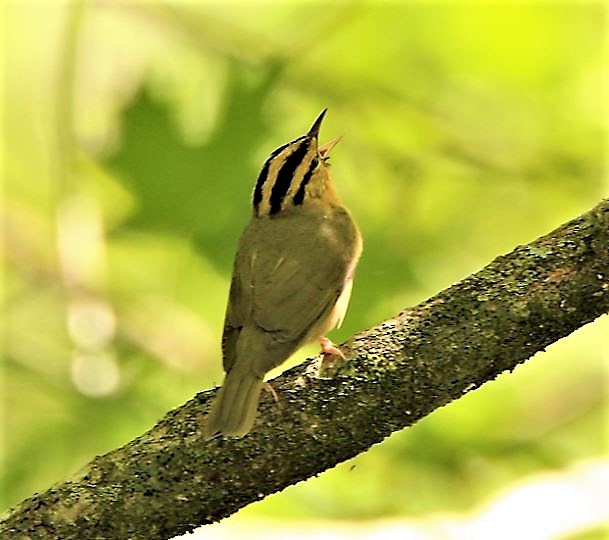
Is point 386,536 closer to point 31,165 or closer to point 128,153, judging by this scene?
point 128,153

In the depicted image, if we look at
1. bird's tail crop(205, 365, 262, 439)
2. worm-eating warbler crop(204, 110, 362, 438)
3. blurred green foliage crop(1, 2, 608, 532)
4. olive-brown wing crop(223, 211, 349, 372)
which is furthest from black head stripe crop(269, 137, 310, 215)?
bird's tail crop(205, 365, 262, 439)

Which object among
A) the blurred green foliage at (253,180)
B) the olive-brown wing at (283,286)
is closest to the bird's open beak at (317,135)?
the blurred green foliage at (253,180)

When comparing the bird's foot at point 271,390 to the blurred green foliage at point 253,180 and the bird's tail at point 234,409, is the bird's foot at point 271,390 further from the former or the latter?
the blurred green foliage at point 253,180

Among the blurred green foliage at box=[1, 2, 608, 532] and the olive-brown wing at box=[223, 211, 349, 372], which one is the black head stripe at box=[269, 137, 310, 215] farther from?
the olive-brown wing at box=[223, 211, 349, 372]

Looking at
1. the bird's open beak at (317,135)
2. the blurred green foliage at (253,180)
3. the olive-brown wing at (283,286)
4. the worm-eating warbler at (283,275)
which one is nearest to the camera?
the worm-eating warbler at (283,275)

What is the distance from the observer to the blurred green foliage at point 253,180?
2910 mm

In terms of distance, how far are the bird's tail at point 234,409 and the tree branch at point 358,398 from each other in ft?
0.10

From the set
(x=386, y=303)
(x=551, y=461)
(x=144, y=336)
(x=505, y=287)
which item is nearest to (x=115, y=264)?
(x=144, y=336)

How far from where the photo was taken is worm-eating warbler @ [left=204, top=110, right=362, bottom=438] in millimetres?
2197

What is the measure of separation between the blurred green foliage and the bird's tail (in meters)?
0.72

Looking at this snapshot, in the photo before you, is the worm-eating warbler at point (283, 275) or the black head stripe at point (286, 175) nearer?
the worm-eating warbler at point (283, 275)

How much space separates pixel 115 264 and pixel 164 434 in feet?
4.69

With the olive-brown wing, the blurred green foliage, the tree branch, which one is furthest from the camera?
the blurred green foliage

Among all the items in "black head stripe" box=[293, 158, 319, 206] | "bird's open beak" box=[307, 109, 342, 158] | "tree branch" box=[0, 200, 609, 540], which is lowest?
"tree branch" box=[0, 200, 609, 540]
